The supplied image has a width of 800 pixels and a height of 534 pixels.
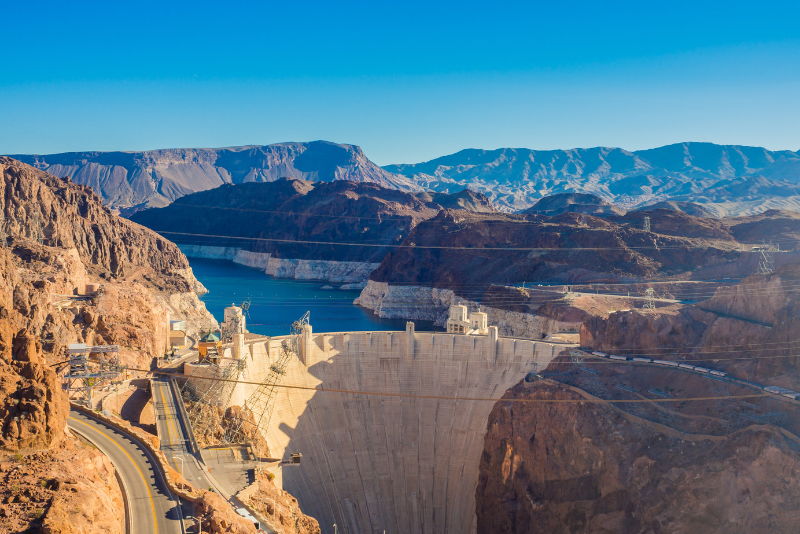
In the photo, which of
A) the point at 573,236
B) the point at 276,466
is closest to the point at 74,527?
the point at 276,466

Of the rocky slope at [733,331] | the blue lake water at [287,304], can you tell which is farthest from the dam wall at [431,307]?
the rocky slope at [733,331]

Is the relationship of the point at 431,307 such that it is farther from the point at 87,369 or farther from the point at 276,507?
the point at 276,507

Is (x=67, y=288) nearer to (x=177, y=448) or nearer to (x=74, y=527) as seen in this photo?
(x=177, y=448)

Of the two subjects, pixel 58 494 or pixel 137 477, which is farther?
pixel 137 477

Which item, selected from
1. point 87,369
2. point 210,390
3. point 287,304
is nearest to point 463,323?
point 210,390

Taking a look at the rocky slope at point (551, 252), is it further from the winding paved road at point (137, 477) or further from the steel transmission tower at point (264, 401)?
the winding paved road at point (137, 477)
